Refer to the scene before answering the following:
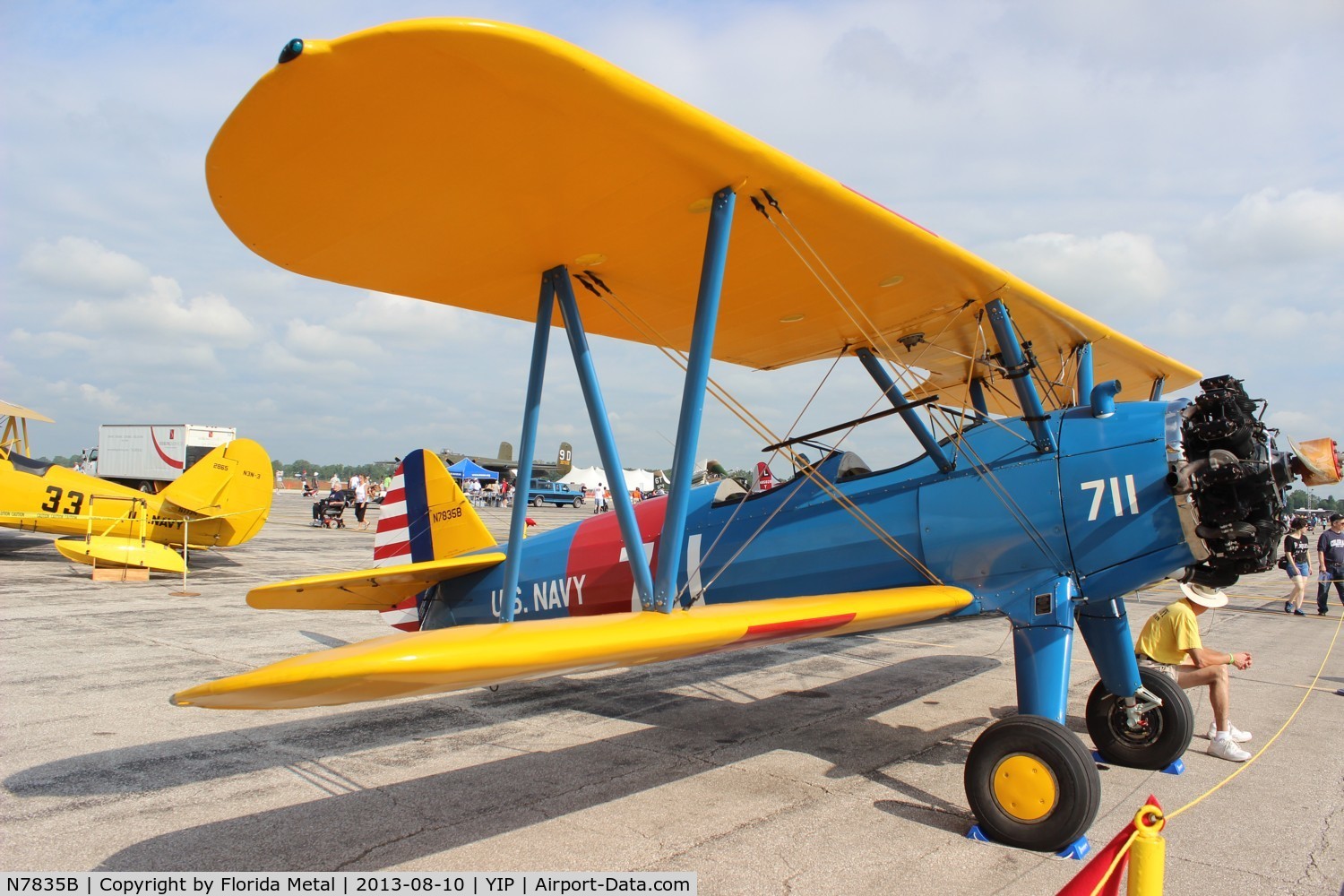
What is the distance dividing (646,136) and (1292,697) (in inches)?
262

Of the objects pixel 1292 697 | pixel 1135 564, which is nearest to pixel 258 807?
pixel 1135 564

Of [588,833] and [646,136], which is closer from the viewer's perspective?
[646,136]

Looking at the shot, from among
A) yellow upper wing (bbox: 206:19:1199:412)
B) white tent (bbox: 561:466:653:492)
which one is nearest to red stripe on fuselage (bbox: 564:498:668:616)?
yellow upper wing (bbox: 206:19:1199:412)

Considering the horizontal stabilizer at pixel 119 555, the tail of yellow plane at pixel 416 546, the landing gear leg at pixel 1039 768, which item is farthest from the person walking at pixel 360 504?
the landing gear leg at pixel 1039 768

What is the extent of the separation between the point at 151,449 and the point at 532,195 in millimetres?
34499

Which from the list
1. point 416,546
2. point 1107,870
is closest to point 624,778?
point 1107,870

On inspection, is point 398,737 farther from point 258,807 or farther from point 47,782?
point 47,782

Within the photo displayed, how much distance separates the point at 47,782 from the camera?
148 inches

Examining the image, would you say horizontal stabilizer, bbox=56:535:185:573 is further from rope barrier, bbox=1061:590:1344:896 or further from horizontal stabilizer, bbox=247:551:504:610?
rope barrier, bbox=1061:590:1344:896

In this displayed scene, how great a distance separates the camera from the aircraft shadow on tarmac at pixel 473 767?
3150 millimetres

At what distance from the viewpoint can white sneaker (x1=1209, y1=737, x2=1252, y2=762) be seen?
4.46 meters

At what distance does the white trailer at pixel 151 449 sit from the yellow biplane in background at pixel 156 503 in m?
17.3

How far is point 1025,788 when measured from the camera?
10.7 ft

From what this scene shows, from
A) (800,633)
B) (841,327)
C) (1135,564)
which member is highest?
(841,327)
